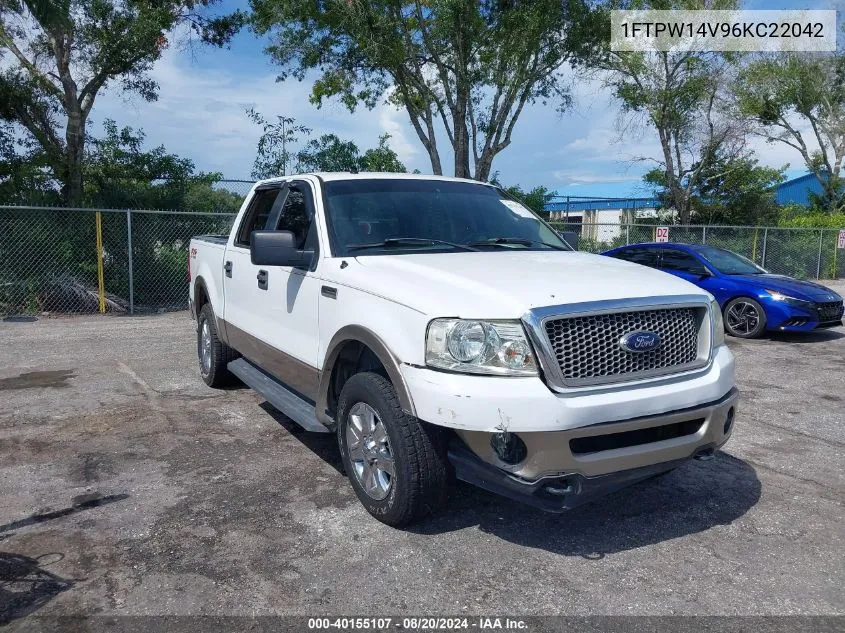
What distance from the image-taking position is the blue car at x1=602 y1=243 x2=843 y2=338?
10422 mm

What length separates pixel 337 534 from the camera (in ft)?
12.5

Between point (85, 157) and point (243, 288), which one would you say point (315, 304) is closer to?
point (243, 288)

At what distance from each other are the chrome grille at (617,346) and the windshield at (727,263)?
8307mm

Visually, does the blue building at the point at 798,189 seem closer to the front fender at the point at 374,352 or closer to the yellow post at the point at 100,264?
the yellow post at the point at 100,264

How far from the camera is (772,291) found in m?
10.6

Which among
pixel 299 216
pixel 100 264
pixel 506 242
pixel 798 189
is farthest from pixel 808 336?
pixel 798 189

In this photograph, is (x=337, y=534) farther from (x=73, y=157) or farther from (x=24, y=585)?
(x=73, y=157)

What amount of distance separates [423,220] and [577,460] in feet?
6.86

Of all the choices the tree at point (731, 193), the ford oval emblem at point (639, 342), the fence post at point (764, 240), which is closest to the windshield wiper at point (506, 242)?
the ford oval emblem at point (639, 342)

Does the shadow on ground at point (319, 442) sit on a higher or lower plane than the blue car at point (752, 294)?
lower

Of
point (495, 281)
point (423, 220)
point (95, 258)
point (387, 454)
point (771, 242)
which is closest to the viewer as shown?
point (495, 281)

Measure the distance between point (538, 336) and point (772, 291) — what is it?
8642mm

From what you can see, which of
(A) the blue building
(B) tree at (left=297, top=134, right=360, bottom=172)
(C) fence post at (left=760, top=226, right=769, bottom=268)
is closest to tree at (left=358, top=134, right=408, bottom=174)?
(B) tree at (left=297, top=134, right=360, bottom=172)

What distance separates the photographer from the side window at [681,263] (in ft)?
37.9
